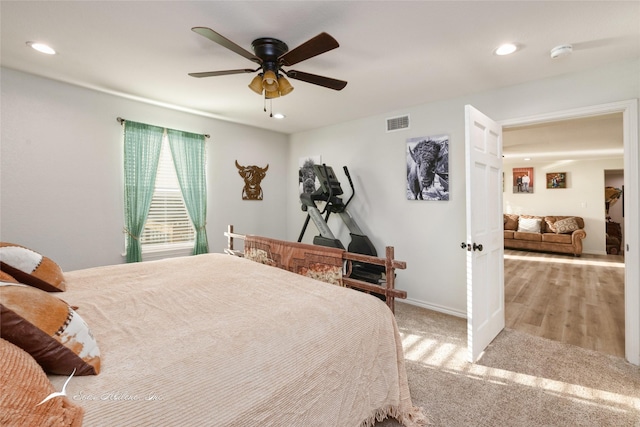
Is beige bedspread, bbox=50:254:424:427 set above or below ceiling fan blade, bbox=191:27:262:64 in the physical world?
below

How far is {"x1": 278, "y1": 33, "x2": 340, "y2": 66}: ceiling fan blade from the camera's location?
65.8 inches

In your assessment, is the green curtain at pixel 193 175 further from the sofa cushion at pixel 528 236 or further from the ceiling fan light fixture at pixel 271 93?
the sofa cushion at pixel 528 236

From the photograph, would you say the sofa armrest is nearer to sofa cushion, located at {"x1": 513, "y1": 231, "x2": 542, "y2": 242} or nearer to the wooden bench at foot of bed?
sofa cushion, located at {"x1": 513, "y1": 231, "x2": 542, "y2": 242}

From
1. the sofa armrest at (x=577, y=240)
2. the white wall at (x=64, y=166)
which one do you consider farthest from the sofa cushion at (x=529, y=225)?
the white wall at (x=64, y=166)

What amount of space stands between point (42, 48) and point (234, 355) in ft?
9.31

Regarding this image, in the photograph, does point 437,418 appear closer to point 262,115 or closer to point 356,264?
point 356,264

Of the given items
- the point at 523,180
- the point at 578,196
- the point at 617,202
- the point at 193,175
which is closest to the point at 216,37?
the point at 193,175

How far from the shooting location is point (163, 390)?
35.3 inches

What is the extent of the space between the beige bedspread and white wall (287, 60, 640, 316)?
2.01 metres

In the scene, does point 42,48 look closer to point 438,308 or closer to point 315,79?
point 315,79

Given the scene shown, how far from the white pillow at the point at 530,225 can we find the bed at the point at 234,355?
24.9 ft

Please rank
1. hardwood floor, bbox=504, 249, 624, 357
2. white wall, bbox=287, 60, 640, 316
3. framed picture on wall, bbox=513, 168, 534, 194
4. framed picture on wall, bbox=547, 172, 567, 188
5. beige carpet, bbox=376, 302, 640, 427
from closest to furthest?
beige carpet, bbox=376, 302, 640, 427
white wall, bbox=287, 60, 640, 316
hardwood floor, bbox=504, 249, 624, 357
framed picture on wall, bbox=547, 172, 567, 188
framed picture on wall, bbox=513, 168, 534, 194

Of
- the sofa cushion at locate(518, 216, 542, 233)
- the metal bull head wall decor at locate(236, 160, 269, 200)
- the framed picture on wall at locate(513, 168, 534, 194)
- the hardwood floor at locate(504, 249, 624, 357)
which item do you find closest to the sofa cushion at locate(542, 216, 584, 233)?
the sofa cushion at locate(518, 216, 542, 233)

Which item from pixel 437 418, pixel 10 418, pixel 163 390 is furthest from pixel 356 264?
pixel 10 418
